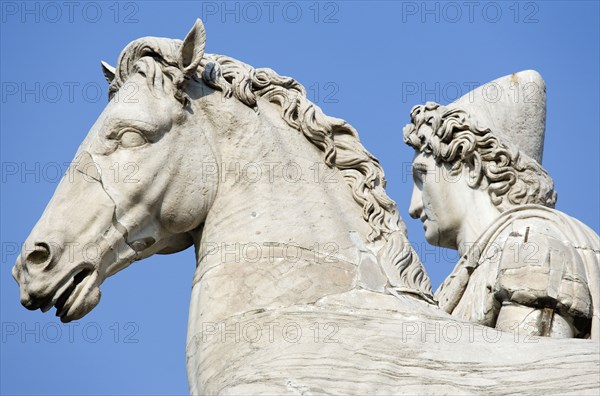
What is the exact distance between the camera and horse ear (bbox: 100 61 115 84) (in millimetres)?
9953

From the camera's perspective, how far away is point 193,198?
9094 mm

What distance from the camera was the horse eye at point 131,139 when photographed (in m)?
9.10

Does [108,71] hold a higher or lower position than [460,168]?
lower

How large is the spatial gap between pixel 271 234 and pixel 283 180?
0.38m

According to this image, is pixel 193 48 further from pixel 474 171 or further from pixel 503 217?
pixel 474 171

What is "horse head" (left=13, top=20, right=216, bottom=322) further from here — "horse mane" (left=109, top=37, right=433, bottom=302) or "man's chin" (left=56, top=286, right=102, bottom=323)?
"horse mane" (left=109, top=37, right=433, bottom=302)

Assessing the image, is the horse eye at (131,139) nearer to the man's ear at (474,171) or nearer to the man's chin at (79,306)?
the man's chin at (79,306)

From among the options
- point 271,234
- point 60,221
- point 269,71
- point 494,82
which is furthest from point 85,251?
point 494,82

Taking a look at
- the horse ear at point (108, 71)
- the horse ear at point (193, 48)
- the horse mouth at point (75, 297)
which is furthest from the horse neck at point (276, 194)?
the horse ear at point (108, 71)

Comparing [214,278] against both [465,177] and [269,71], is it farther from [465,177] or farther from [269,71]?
[465,177]

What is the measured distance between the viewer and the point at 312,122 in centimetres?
944

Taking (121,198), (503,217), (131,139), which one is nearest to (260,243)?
(121,198)

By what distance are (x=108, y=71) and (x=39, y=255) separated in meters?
1.55

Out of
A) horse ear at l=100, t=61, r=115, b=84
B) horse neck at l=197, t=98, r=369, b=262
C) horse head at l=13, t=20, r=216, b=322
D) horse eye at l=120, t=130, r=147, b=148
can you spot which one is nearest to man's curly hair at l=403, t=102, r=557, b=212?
horse neck at l=197, t=98, r=369, b=262
